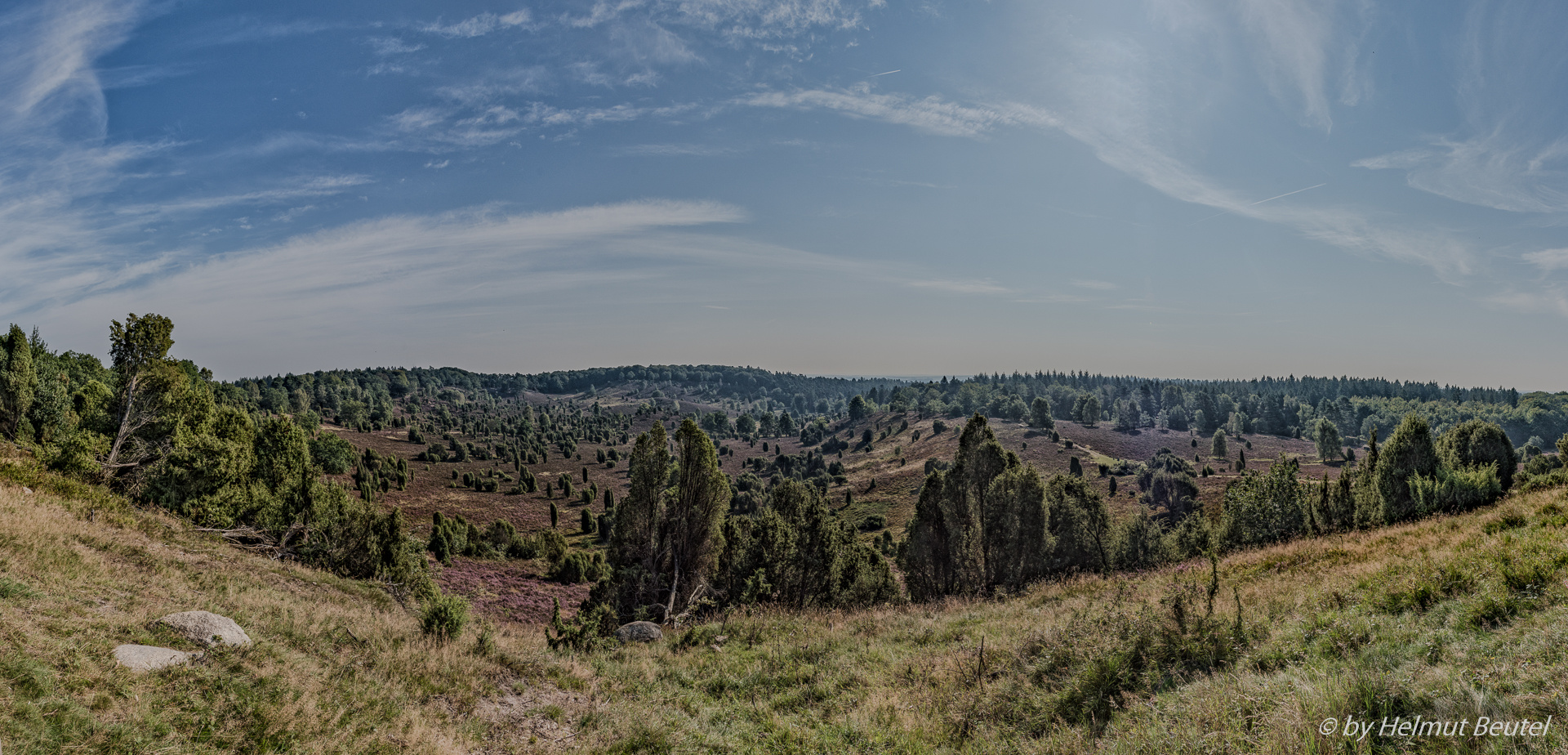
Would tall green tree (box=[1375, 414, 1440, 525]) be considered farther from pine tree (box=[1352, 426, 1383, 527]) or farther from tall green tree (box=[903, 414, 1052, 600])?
tall green tree (box=[903, 414, 1052, 600])

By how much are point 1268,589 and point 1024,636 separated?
4.95 m

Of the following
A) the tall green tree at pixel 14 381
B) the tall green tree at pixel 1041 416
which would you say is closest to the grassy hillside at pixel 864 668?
the tall green tree at pixel 14 381

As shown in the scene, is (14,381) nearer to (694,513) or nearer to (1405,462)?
(694,513)

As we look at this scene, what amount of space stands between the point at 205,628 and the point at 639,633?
10.1 m

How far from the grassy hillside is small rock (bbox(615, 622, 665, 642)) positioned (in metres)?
1.27

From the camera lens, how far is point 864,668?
1220 centimetres

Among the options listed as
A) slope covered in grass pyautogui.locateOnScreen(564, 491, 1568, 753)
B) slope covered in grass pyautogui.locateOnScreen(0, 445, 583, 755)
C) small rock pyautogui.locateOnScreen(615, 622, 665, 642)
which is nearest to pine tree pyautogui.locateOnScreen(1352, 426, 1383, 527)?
slope covered in grass pyautogui.locateOnScreen(564, 491, 1568, 753)

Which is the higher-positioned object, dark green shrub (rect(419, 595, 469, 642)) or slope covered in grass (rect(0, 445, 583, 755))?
slope covered in grass (rect(0, 445, 583, 755))

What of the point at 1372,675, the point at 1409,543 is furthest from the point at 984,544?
the point at 1372,675

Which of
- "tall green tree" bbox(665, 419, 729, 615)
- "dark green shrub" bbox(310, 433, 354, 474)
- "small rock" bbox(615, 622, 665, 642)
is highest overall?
"tall green tree" bbox(665, 419, 729, 615)

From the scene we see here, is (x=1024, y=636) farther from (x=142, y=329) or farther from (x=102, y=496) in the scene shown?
(x=142, y=329)

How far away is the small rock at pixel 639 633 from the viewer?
16609mm

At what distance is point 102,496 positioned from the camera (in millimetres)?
19562

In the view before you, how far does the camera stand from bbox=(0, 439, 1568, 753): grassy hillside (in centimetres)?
583
